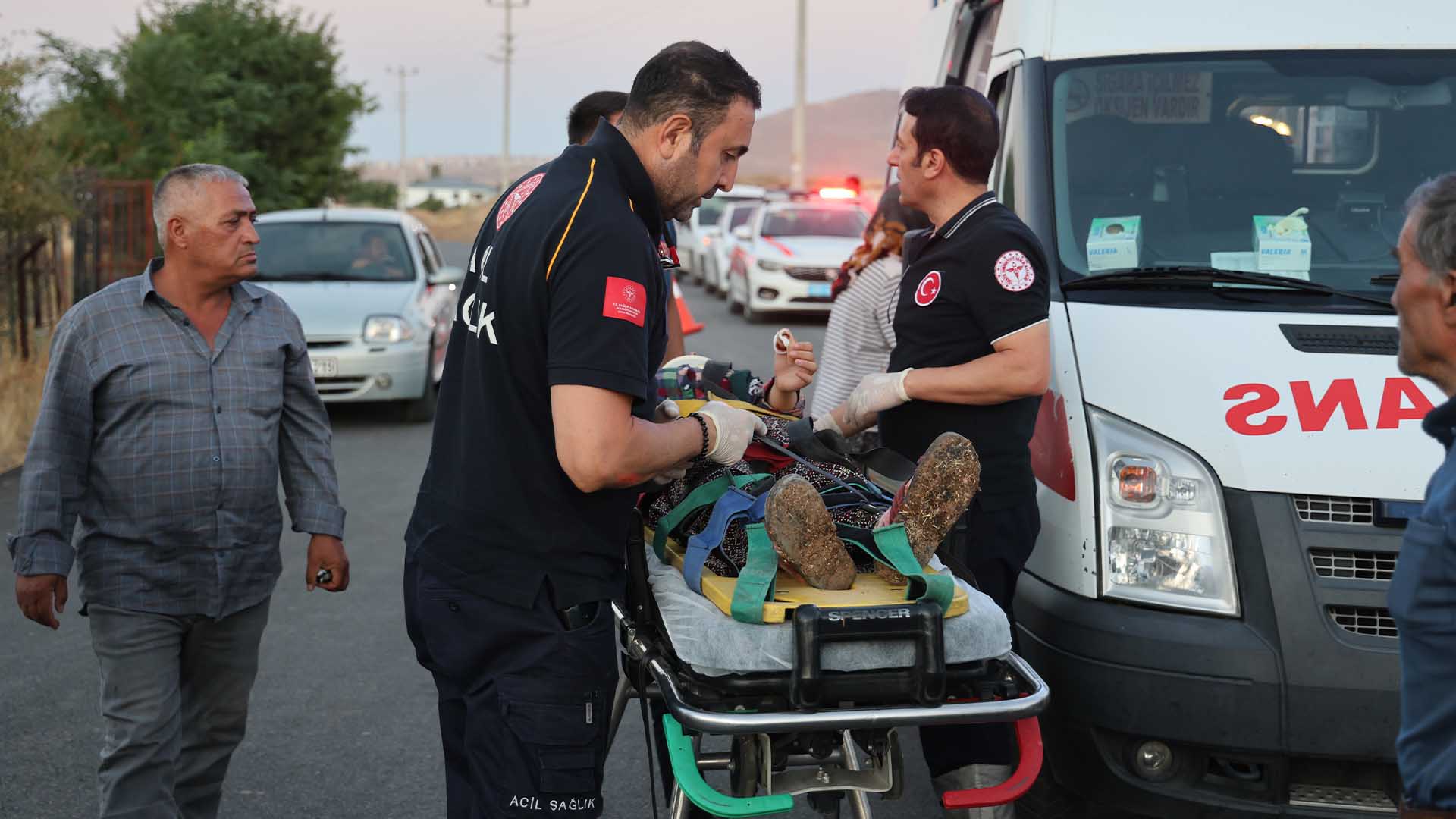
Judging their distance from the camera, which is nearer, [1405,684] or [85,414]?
[1405,684]

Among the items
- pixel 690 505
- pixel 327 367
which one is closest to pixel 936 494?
pixel 690 505

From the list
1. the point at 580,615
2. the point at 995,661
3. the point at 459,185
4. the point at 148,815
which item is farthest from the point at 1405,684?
the point at 459,185

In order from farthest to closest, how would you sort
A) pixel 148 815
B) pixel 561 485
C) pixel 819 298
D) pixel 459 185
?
pixel 459 185 → pixel 819 298 → pixel 148 815 → pixel 561 485

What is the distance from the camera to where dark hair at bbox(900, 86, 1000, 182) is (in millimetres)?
3973

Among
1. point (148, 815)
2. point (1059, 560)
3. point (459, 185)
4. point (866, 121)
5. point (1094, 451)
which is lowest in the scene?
point (148, 815)

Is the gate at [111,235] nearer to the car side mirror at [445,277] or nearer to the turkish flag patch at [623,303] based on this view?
the car side mirror at [445,277]

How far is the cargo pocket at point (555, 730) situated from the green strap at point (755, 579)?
41 centimetres

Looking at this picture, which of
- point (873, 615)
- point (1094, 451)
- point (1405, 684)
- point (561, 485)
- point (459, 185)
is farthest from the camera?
point (459, 185)

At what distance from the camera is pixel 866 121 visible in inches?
7864

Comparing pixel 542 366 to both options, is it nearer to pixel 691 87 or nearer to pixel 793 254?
pixel 691 87

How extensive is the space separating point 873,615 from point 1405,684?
0.89 meters

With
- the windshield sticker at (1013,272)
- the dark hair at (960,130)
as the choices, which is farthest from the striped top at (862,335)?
the windshield sticker at (1013,272)

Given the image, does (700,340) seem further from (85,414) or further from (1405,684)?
(1405,684)

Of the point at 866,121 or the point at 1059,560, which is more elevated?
the point at 866,121
